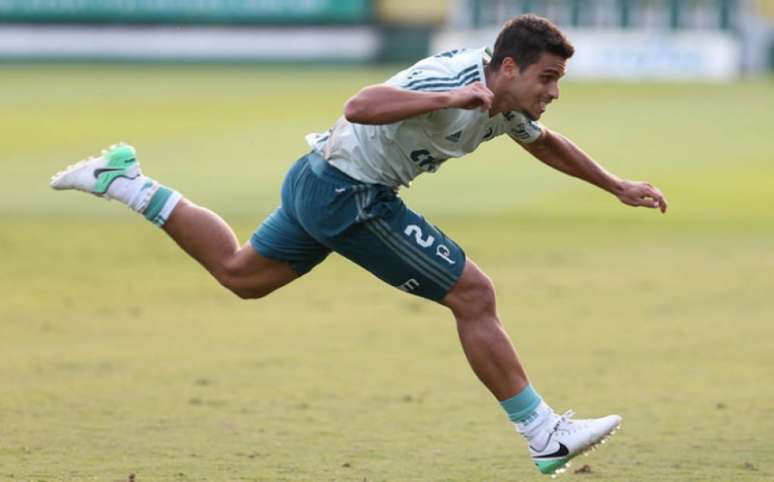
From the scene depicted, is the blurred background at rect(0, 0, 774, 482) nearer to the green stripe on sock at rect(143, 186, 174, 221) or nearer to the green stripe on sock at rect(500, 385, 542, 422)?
the green stripe on sock at rect(500, 385, 542, 422)

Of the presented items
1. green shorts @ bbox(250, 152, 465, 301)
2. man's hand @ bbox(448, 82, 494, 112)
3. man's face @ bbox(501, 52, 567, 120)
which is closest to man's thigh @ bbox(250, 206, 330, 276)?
green shorts @ bbox(250, 152, 465, 301)

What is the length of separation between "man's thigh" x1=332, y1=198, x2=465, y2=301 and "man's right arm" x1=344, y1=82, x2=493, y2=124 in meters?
0.70

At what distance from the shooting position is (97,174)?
342 inches

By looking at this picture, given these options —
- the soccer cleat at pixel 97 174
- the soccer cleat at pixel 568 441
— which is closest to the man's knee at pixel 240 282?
the soccer cleat at pixel 97 174

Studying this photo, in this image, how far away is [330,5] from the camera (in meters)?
55.2

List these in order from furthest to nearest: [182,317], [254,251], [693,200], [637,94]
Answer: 1. [637,94]
2. [693,200]
3. [182,317]
4. [254,251]

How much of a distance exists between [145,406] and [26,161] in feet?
54.2

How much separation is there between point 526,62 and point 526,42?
9 centimetres

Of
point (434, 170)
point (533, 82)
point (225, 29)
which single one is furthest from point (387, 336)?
point (225, 29)

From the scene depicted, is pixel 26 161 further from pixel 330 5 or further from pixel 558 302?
pixel 330 5

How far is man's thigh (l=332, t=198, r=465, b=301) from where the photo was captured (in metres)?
7.62

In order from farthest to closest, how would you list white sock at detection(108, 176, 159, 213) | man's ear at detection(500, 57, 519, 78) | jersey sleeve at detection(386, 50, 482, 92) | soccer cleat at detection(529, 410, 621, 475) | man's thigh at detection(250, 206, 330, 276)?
white sock at detection(108, 176, 159, 213), man's thigh at detection(250, 206, 330, 276), soccer cleat at detection(529, 410, 621, 475), man's ear at detection(500, 57, 519, 78), jersey sleeve at detection(386, 50, 482, 92)

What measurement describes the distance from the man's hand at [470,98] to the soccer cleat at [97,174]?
226 cm

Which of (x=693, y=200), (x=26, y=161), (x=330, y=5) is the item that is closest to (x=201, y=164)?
(x=26, y=161)
